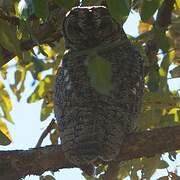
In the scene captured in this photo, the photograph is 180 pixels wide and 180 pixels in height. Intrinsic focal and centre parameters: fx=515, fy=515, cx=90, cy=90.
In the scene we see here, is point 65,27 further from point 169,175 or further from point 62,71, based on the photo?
point 169,175

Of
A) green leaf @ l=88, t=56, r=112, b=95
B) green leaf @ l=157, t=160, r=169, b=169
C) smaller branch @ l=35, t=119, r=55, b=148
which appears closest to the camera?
green leaf @ l=88, t=56, r=112, b=95

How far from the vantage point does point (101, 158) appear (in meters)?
2.91

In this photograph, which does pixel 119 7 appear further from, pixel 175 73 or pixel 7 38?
pixel 175 73

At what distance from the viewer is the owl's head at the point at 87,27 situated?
12.2 ft

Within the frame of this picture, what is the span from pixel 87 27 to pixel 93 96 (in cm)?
85

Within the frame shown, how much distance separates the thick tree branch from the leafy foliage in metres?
0.14

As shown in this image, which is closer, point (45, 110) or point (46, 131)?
point (46, 131)

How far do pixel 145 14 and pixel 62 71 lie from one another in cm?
134

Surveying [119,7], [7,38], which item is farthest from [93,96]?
[119,7]

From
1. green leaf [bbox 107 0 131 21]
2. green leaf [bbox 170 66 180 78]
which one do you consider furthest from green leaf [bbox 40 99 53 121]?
green leaf [bbox 107 0 131 21]

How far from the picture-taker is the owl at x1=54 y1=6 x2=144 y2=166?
288 centimetres

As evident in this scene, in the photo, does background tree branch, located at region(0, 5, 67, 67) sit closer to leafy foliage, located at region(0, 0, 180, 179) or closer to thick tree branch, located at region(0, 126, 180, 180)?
leafy foliage, located at region(0, 0, 180, 179)

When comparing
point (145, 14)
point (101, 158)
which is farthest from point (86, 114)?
point (145, 14)

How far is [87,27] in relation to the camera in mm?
3777
